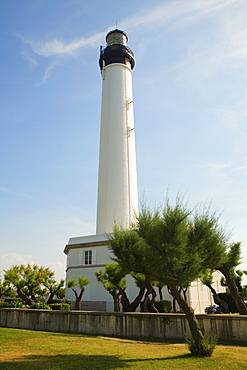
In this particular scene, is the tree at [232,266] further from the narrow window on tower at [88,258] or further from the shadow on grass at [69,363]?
the narrow window on tower at [88,258]

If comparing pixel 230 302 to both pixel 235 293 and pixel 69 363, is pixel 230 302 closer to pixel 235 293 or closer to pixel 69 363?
pixel 235 293

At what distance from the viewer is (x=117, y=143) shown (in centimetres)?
2605

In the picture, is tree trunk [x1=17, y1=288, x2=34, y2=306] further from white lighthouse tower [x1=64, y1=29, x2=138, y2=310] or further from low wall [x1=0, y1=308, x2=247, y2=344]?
white lighthouse tower [x1=64, y1=29, x2=138, y2=310]

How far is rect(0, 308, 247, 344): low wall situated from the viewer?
11.4 m

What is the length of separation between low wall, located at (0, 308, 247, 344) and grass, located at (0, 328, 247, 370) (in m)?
1.35

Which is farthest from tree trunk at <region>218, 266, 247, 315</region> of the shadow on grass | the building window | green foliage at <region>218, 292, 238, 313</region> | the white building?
the building window

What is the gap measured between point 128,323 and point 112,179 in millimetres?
14117

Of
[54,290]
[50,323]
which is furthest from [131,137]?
[50,323]

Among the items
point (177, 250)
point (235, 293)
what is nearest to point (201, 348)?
point (177, 250)

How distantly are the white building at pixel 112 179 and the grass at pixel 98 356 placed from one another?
1028 centimetres

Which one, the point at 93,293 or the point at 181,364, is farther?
the point at 93,293

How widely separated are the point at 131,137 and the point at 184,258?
63.1 feet

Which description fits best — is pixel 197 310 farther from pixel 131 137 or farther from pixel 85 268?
pixel 131 137

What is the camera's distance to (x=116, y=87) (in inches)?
1104
